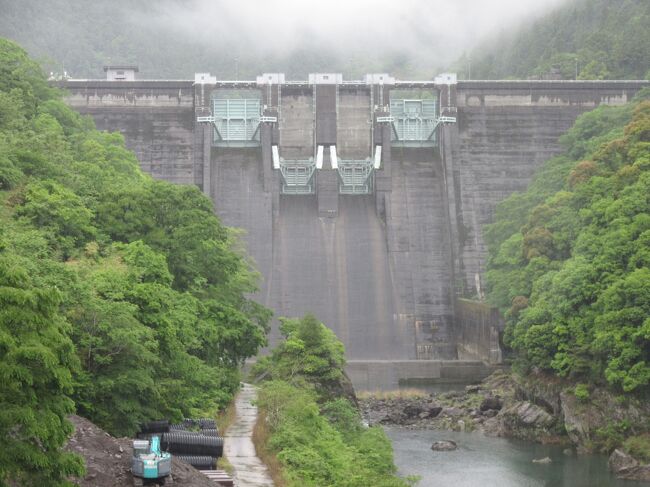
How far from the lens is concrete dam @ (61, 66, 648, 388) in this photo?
202 feet

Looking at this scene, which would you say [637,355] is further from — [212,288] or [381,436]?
[212,288]

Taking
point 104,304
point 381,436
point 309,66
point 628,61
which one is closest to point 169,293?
point 104,304

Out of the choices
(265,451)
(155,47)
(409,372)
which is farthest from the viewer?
(155,47)

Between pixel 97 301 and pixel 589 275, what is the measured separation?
24.5 m

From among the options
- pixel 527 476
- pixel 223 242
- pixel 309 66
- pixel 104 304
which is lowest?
pixel 527 476

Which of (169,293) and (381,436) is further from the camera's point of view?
(381,436)

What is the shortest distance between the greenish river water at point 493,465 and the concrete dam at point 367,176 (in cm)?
1305

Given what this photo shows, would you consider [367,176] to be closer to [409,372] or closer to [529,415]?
[409,372]

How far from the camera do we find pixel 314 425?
108 ft

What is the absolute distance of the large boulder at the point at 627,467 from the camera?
38438 millimetres

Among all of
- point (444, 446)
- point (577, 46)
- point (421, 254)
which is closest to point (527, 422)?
point (444, 446)

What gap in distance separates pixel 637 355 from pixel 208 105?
34517mm

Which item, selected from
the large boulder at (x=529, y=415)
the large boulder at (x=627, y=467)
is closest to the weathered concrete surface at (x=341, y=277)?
the large boulder at (x=529, y=415)

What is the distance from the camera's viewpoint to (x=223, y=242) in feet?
134
